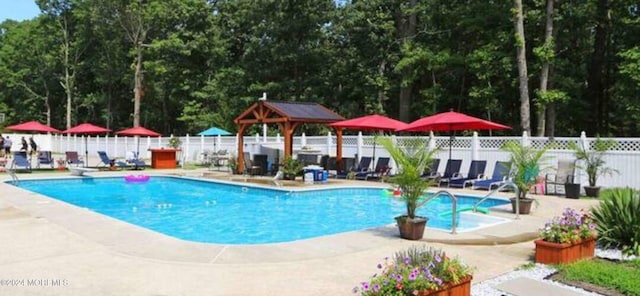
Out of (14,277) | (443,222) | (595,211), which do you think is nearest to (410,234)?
(595,211)

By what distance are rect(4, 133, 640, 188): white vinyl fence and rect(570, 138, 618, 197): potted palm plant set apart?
0.62ft

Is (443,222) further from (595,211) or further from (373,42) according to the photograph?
(373,42)

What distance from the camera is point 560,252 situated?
5.56 metres

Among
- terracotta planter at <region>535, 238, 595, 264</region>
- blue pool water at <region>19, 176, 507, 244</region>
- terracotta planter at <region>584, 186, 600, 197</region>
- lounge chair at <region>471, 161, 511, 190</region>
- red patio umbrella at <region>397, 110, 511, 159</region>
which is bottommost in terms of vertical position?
blue pool water at <region>19, 176, 507, 244</region>

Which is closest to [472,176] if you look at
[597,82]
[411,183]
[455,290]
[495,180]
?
[495,180]

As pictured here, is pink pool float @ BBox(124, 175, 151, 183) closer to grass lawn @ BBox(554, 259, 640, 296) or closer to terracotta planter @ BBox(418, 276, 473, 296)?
grass lawn @ BBox(554, 259, 640, 296)

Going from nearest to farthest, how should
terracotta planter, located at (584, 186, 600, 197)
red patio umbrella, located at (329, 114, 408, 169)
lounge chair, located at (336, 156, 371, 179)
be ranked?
terracotta planter, located at (584, 186, 600, 197) → red patio umbrella, located at (329, 114, 408, 169) → lounge chair, located at (336, 156, 371, 179)

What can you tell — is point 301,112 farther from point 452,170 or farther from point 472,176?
point 472,176

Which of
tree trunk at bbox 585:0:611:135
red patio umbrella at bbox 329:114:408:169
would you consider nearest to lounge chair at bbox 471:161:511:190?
red patio umbrella at bbox 329:114:408:169

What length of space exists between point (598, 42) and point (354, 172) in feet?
53.0

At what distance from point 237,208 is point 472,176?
7.41 meters

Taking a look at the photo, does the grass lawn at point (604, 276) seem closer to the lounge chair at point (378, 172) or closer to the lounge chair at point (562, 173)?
the lounge chair at point (562, 173)

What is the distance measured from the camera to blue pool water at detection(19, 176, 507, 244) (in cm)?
959

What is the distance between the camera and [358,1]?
3038cm
